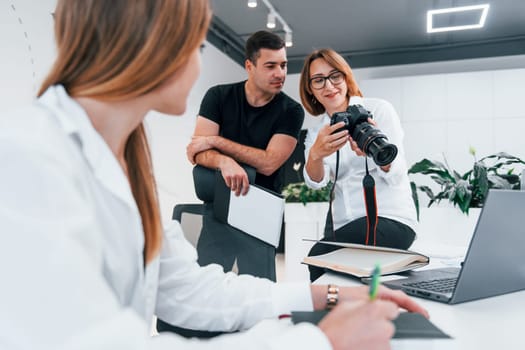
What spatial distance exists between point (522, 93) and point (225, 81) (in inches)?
133

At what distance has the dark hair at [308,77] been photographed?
1718 mm

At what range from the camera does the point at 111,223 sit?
555 mm

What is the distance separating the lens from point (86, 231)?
0.45 m

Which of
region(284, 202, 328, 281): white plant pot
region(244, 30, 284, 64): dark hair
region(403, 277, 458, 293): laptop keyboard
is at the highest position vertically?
region(244, 30, 284, 64): dark hair

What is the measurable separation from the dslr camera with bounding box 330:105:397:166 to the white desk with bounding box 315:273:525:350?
45cm

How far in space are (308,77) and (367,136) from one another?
651 millimetres

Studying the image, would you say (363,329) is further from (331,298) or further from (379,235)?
(379,235)

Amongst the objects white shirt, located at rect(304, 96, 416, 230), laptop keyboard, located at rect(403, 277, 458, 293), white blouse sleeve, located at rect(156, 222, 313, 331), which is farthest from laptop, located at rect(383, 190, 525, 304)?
white shirt, located at rect(304, 96, 416, 230)

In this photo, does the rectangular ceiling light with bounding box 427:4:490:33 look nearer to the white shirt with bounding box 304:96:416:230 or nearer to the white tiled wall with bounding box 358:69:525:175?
the white tiled wall with bounding box 358:69:525:175

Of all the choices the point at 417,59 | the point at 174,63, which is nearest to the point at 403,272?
the point at 174,63

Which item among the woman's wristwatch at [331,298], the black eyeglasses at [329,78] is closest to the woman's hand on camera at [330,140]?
the black eyeglasses at [329,78]

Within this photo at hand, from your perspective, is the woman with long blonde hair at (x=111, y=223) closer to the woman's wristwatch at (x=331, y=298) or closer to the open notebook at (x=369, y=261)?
the woman's wristwatch at (x=331, y=298)

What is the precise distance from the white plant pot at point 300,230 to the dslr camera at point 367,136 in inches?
85.4

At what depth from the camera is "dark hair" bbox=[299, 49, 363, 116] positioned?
5.64ft
